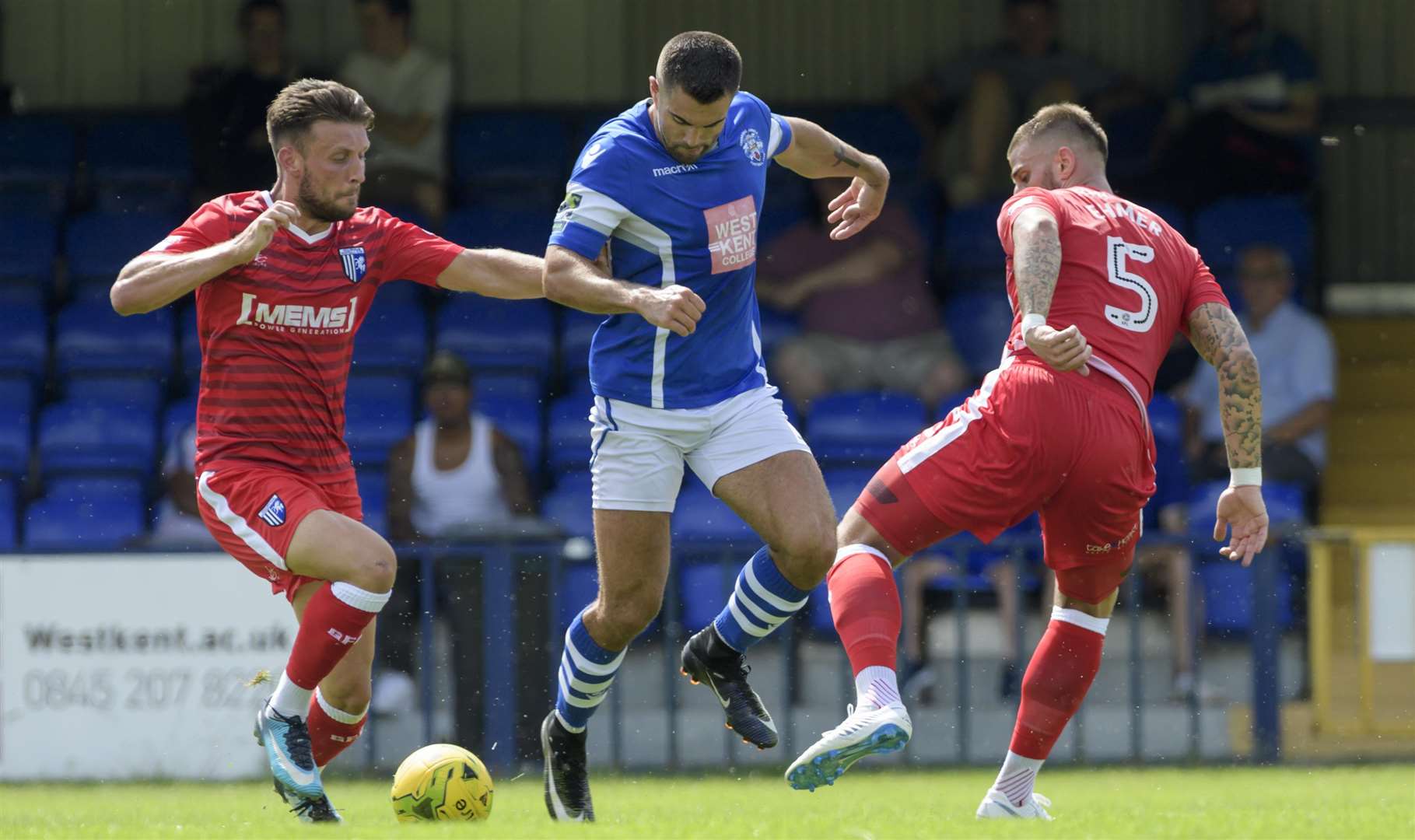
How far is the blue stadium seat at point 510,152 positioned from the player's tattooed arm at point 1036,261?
23.8ft

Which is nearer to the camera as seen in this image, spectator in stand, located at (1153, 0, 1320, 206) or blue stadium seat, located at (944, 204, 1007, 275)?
blue stadium seat, located at (944, 204, 1007, 275)

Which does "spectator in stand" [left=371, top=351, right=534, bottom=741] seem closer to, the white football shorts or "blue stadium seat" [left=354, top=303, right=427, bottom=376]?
"blue stadium seat" [left=354, top=303, right=427, bottom=376]

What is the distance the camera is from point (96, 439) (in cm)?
1155

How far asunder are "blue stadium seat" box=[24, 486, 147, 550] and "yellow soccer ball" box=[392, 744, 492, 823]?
5108 millimetres

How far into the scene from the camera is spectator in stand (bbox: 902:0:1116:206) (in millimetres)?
12789

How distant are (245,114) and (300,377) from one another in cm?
665

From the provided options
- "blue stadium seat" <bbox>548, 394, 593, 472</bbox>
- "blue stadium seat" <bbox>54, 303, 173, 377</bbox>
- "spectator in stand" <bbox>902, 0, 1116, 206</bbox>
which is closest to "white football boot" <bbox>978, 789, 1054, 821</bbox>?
"blue stadium seat" <bbox>548, 394, 593, 472</bbox>

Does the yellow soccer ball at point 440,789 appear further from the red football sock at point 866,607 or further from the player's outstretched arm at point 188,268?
the player's outstretched arm at point 188,268

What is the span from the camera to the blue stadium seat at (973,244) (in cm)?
1247

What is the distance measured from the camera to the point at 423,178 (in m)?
12.7

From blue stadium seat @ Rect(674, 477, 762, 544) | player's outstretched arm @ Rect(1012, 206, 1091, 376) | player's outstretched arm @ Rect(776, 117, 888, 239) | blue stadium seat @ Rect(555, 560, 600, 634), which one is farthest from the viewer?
blue stadium seat @ Rect(674, 477, 762, 544)

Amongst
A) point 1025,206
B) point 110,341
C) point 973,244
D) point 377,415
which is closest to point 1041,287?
point 1025,206

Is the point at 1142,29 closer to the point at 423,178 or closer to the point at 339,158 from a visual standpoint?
the point at 423,178

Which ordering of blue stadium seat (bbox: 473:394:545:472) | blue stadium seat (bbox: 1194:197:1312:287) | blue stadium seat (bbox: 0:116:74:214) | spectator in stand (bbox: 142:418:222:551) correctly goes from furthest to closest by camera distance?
blue stadium seat (bbox: 0:116:74:214) → blue stadium seat (bbox: 1194:197:1312:287) → blue stadium seat (bbox: 473:394:545:472) → spectator in stand (bbox: 142:418:222:551)
